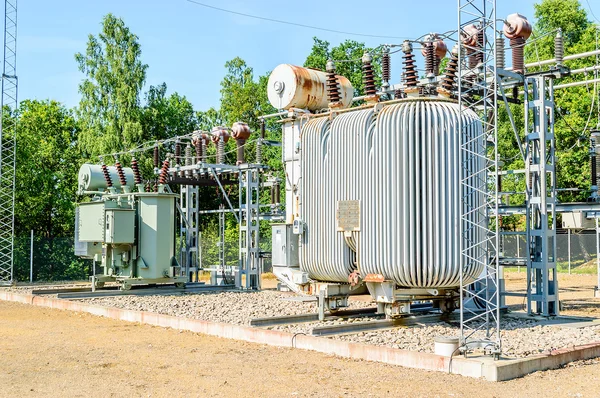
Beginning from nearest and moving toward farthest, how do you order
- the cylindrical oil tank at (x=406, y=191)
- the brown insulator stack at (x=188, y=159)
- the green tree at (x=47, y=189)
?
the cylindrical oil tank at (x=406, y=191), the brown insulator stack at (x=188, y=159), the green tree at (x=47, y=189)

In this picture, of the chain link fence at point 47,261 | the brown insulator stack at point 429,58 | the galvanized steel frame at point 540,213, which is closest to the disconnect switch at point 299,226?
the brown insulator stack at point 429,58

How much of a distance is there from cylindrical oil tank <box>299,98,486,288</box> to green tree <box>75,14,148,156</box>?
29.5 metres

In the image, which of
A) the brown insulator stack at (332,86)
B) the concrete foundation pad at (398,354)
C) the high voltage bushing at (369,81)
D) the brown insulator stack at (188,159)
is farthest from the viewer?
the brown insulator stack at (188,159)

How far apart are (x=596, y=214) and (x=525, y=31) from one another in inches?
218

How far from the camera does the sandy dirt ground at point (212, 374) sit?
849 centimetres

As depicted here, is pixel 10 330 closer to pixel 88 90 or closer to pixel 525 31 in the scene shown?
pixel 525 31

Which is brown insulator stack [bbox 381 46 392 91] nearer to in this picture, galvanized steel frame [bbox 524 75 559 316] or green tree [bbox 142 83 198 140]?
galvanized steel frame [bbox 524 75 559 316]

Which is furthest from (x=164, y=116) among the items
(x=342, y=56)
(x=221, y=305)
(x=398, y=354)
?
(x=398, y=354)

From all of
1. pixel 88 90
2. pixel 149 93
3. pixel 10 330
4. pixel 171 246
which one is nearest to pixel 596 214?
pixel 171 246

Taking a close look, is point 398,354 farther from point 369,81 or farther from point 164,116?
point 164,116

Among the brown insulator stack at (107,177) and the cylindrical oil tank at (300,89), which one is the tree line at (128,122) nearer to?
the brown insulator stack at (107,177)

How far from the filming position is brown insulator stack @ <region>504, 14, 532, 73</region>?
1536 centimetres

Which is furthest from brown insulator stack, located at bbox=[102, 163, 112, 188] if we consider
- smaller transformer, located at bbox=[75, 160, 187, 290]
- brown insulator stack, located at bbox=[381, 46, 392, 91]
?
brown insulator stack, located at bbox=[381, 46, 392, 91]

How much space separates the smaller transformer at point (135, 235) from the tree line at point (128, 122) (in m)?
10.2
